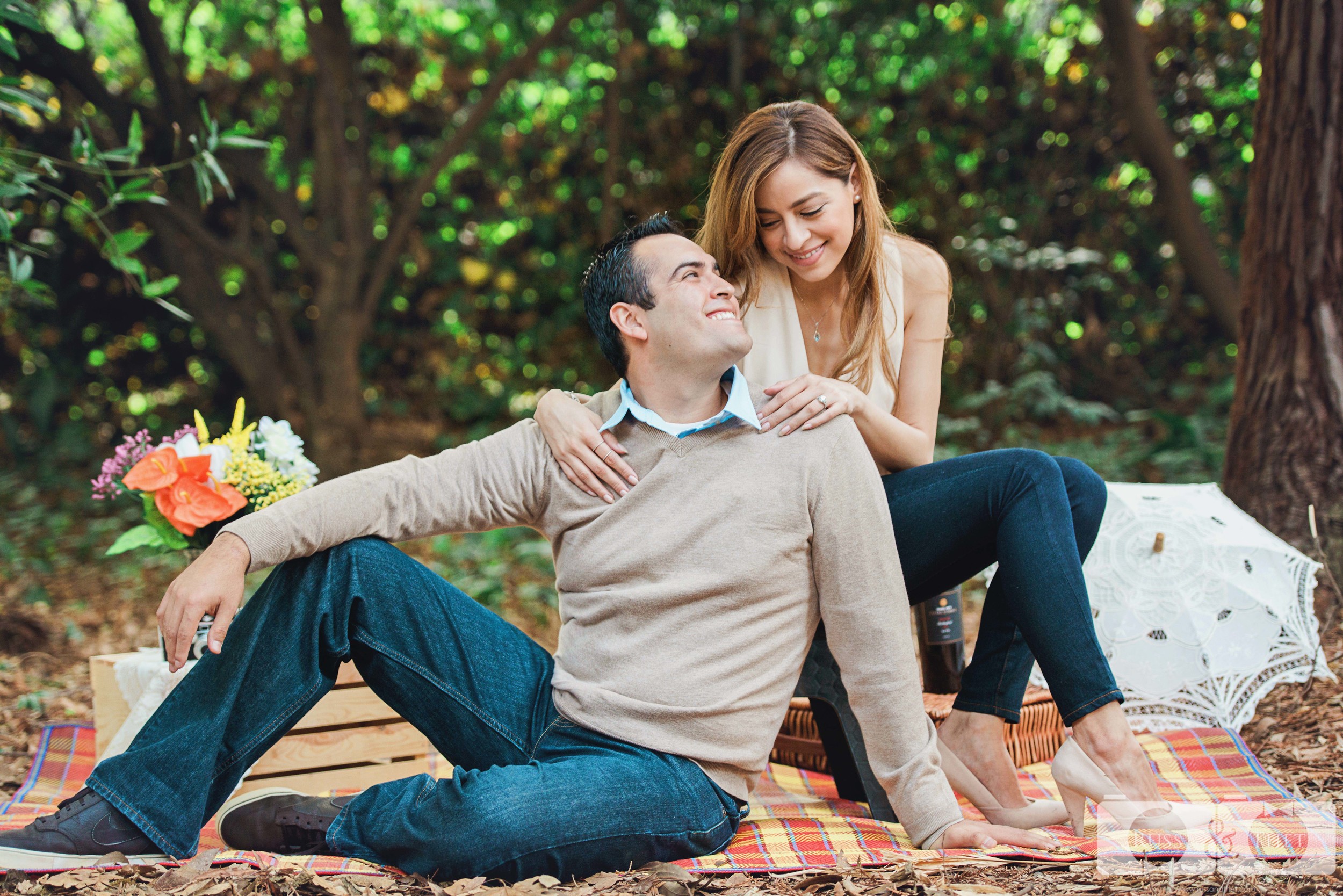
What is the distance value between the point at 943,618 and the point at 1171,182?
3.88 meters

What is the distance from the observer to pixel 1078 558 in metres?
2.02

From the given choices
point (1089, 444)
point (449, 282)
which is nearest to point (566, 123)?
point (449, 282)

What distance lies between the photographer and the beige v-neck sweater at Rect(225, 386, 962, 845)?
191cm

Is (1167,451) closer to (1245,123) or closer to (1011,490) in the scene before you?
(1245,123)

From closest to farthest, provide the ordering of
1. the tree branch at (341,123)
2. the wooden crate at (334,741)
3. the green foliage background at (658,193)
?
the wooden crate at (334,741) < the tree branch at (341,123) < the green foliage background at (658,193)

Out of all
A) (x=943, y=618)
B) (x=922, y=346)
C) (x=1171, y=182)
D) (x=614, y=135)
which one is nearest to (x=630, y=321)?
(x=922, y=346)

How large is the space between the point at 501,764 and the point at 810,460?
0.79 meters

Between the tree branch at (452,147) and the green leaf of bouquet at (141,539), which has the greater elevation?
the tree branch at (452,147)

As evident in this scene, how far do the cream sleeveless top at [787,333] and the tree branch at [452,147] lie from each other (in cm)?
341

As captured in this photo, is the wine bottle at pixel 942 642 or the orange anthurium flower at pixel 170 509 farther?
the wine bottle at pixel 942 642

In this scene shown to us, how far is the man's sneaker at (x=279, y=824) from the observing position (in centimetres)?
202

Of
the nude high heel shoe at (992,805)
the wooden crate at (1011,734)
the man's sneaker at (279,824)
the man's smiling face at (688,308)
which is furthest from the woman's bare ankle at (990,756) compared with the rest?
the man's sneaker at (279,824)

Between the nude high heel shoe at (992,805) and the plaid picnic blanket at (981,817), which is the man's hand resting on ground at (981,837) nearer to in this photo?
the plaid picnic blanket at (981,817)

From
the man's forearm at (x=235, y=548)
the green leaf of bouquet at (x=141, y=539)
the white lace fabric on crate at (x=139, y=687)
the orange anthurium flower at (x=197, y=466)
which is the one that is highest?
the orange anthurium flower at (x=197, y=466)
